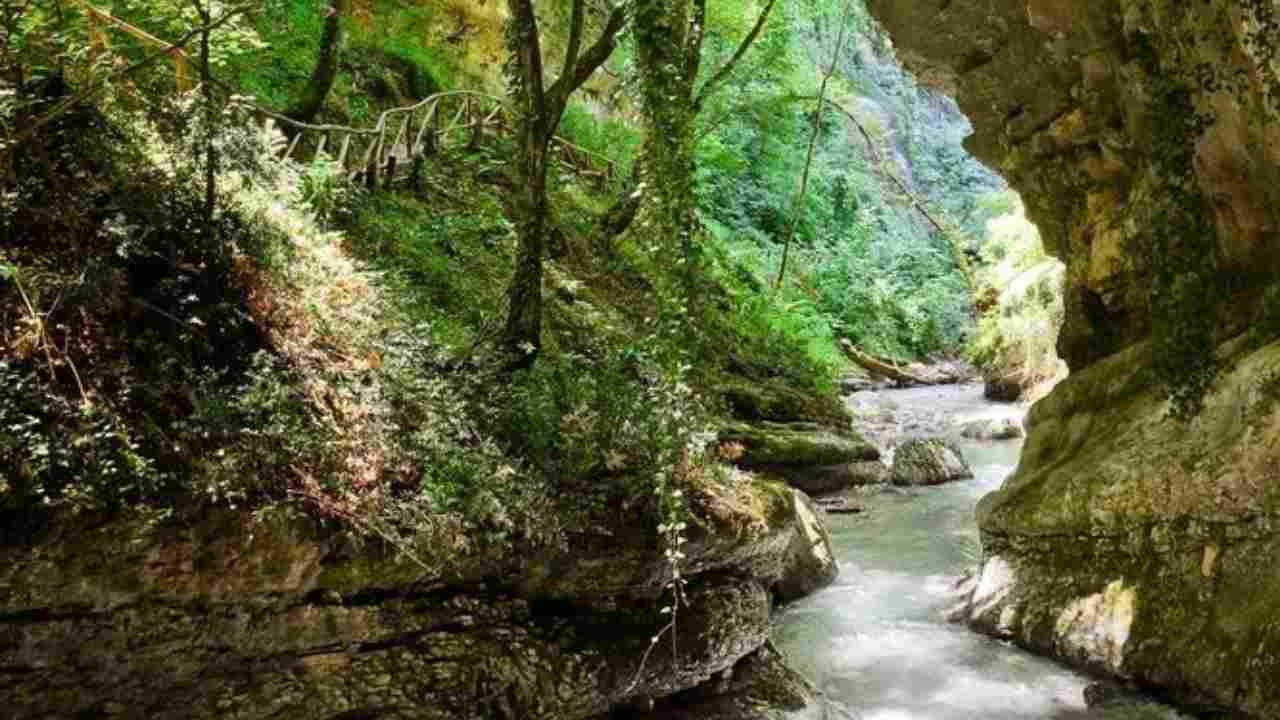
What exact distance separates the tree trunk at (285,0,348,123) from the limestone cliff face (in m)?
5.55

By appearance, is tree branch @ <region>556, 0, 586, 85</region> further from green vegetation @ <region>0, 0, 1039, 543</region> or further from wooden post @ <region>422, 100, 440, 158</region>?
wooden post @ <region>422, 100, 440, 158</region>

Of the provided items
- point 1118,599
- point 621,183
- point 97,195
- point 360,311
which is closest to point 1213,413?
point 1118,599

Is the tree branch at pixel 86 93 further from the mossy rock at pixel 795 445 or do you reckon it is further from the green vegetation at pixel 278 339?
the mossy rock at pixel 795 445

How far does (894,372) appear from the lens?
2402cm

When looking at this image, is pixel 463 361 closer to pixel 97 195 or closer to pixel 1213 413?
pixel 97 195

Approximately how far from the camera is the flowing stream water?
5.67 metres

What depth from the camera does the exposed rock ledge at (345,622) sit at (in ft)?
11.2

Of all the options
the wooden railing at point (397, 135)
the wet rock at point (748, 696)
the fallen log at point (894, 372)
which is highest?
the wooden railing at point (397, 135)

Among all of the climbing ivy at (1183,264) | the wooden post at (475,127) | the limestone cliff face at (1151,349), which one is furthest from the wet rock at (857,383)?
the climbing ivy at (1183,264)

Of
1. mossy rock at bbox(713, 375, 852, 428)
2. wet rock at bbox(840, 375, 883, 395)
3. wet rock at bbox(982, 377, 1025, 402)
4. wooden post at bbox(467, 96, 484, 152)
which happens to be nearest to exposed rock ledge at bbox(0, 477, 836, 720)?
mossy rock at bbox(713, 375, 852, 428)

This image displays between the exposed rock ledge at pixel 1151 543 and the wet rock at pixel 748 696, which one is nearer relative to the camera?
the exposed rock ledge at pixel 1151 543

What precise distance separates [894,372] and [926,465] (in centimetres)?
1224

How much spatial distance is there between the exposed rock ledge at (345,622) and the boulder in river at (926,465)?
7.08 metres

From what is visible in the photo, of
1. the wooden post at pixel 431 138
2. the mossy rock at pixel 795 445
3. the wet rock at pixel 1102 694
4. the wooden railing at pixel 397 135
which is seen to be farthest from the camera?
the mossy rock at pixel 795 445
